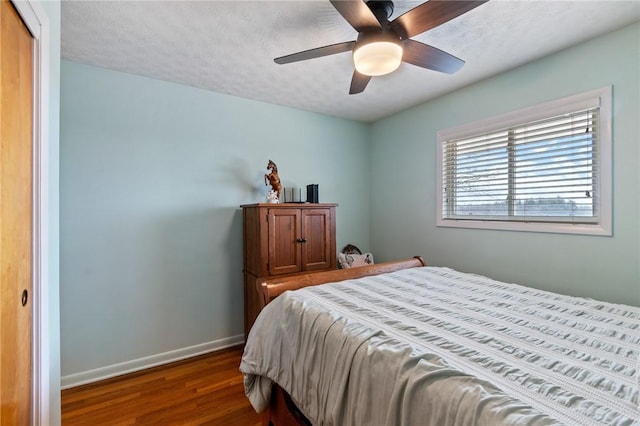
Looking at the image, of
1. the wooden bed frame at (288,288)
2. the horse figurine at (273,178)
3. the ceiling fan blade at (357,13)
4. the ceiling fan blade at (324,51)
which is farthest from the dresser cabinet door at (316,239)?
the ceiling fan blade at (357,13)

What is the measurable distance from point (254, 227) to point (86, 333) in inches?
59.5

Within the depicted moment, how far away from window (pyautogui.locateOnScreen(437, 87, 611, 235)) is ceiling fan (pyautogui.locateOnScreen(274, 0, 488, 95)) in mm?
1019

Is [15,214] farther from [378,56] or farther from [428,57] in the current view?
[428,57]

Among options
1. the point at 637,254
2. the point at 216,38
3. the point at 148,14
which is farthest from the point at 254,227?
the point at 637,254

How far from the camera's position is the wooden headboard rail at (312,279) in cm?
173

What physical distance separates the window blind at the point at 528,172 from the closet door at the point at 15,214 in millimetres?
3002

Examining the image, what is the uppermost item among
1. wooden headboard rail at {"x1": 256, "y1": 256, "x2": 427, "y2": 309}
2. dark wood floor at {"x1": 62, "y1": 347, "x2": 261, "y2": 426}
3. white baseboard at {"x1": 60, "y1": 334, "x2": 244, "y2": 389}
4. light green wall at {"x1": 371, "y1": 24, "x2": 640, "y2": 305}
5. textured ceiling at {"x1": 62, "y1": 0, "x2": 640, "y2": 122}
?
textured ceiling at {"x1": 62, "y1": 0, "x2": 640, "y2": 122}

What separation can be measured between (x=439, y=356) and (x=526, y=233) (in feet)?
5.99

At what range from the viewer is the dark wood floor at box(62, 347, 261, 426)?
182 centimetres

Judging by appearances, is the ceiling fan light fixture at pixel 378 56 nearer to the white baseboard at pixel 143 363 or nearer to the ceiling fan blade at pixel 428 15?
the ceiling fan blade at pixel 428 15

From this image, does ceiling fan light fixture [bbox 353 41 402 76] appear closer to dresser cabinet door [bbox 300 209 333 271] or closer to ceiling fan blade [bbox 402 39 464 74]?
ceiling fan blade [bbox 402 39 464 74]

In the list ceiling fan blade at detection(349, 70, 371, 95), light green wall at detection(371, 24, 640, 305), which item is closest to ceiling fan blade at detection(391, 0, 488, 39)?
ceiling fan blade at detection(349, 70, 371, 95)

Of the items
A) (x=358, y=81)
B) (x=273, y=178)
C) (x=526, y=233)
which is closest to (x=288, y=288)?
(x=273, y=178)

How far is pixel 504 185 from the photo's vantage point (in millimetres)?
2451
